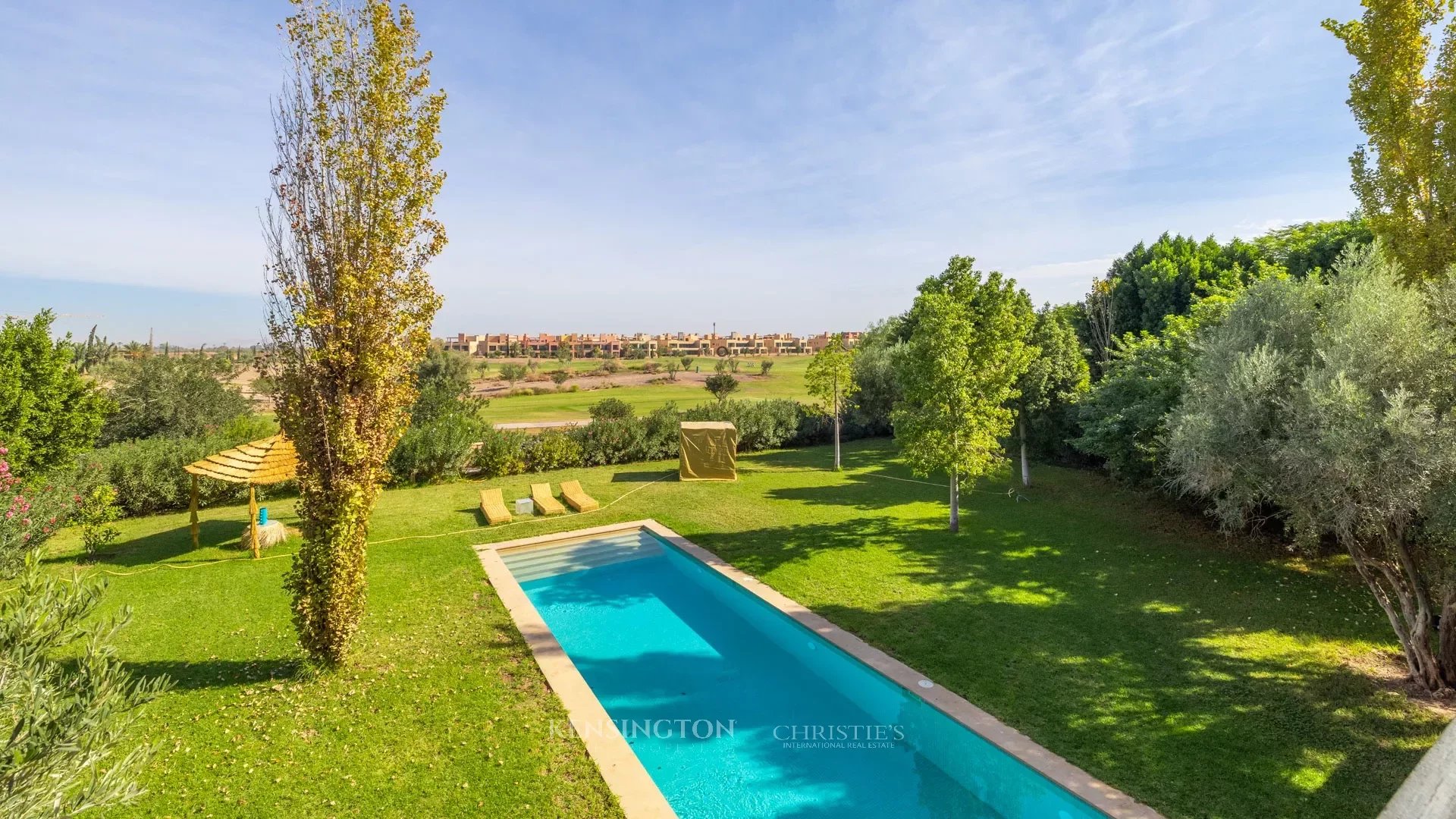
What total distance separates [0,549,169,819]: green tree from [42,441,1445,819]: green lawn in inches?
109

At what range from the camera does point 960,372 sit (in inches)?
493

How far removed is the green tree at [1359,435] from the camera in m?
6.31

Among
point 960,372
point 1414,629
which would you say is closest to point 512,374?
point 960,372

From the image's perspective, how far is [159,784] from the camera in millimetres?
5336

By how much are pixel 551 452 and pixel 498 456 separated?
5.92 feet

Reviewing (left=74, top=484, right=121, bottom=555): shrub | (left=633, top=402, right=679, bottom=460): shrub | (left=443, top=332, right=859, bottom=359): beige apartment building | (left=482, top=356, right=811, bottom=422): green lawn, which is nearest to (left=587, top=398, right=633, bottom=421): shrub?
(left=633, top=402, right=679, bottom=460): shrub

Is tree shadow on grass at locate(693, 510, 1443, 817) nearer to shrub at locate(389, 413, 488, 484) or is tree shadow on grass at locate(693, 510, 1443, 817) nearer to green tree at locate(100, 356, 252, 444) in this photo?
shrub at locate(389, 413, 488, 484)

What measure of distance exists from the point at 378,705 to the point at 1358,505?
36.3 ft

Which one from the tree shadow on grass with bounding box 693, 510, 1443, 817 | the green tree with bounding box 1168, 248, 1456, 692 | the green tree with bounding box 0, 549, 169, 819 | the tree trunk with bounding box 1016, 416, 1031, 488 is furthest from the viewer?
the tree trunk with bounding box 1016, 416, 1031, 488

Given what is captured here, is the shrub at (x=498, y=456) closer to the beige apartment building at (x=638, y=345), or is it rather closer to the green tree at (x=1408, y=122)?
the green tree at (x=1408, y=122)

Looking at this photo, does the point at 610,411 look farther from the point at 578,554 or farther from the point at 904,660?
the point at 904,660

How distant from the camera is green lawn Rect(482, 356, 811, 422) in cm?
4194

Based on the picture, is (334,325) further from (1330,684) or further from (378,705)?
(1330,684)

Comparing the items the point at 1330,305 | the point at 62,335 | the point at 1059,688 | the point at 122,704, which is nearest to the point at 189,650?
the point at 122,704
